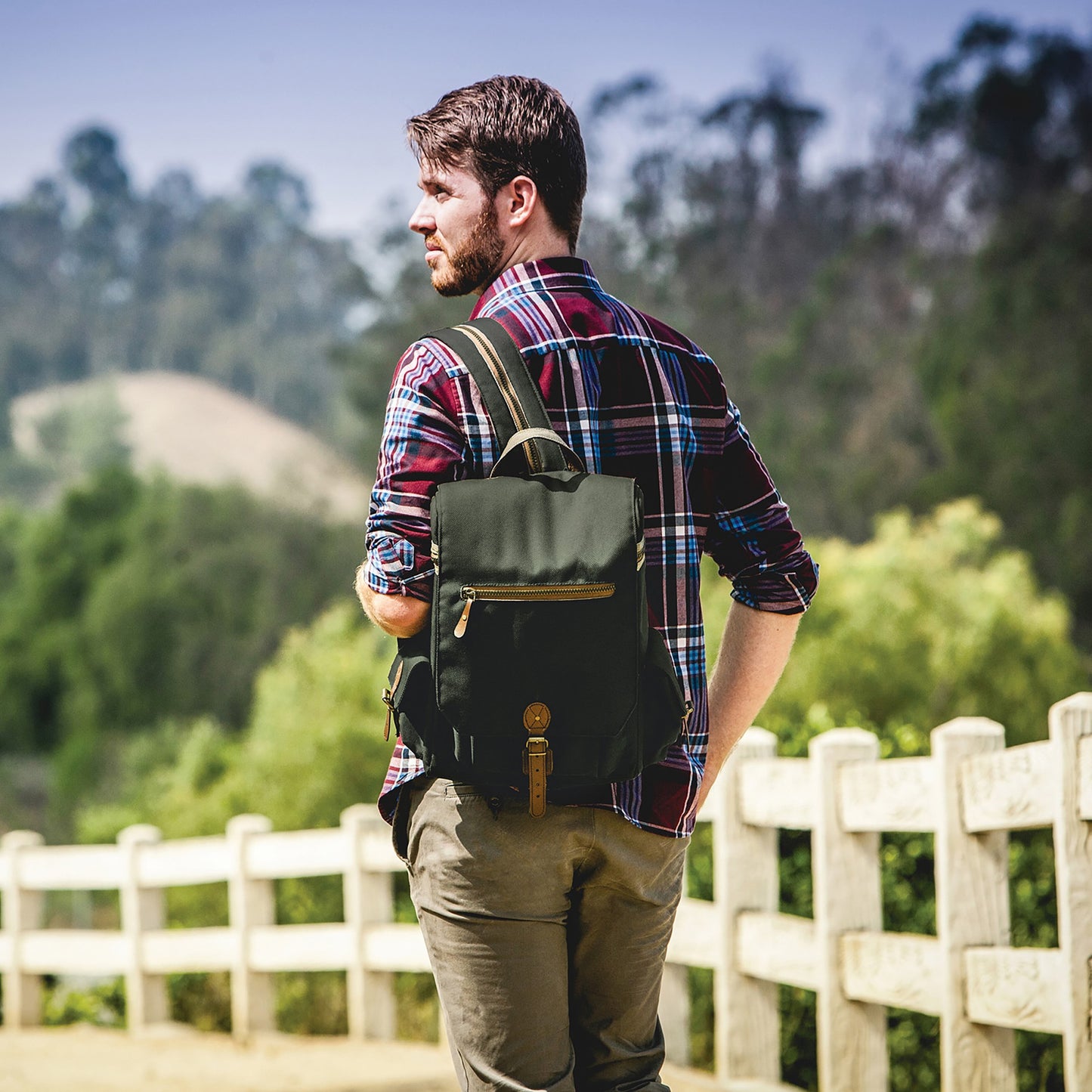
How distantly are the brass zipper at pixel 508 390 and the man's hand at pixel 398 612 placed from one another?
197mm

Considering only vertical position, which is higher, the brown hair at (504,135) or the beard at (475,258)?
the brown hair at (504,135)

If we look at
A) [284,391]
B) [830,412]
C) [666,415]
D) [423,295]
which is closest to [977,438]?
[830,412]

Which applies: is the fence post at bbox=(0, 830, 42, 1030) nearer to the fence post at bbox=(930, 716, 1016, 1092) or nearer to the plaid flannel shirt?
the fence post at bbox=(930, 716, 1016, 1092)

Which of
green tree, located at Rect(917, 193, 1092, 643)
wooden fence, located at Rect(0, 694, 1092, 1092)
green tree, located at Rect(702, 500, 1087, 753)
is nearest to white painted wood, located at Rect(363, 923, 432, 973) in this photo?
wooden fence, located at Rect(0, 694, 1092, 1092)

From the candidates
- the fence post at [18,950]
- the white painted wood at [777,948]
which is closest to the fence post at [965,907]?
the white painted wood at [777,948]

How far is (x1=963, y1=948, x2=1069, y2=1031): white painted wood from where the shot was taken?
9.47 feet

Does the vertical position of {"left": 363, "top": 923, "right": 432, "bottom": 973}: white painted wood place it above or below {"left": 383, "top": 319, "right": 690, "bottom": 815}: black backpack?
below

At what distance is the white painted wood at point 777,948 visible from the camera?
367 centimetres

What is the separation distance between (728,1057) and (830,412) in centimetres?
2880

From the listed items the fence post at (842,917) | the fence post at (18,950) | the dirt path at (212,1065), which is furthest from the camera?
the fence post at (18,950)

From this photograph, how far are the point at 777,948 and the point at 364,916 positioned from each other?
196cm

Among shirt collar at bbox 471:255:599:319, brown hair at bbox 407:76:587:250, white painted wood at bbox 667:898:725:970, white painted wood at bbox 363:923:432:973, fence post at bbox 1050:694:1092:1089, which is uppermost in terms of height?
brown hair at bbox 407:76:587:250

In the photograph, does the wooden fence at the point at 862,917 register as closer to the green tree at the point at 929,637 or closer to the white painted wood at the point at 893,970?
the white painted wood at the point at 893,970

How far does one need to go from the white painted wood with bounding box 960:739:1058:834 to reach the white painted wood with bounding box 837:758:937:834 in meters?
0.10
